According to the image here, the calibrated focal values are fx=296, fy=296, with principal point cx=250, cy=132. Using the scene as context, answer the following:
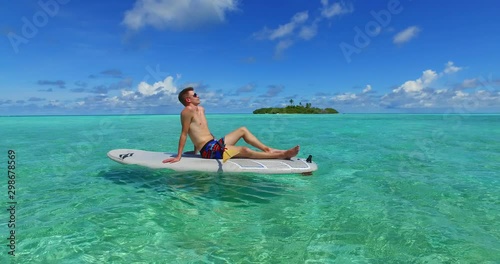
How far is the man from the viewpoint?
7.79 meters

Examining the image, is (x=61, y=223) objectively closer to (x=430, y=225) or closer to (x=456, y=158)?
(x=430, y=225)

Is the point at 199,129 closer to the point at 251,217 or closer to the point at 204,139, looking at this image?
the point at 204,139

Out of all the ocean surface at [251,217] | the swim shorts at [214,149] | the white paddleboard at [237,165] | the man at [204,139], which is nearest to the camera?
the ocean surface at [251,217]

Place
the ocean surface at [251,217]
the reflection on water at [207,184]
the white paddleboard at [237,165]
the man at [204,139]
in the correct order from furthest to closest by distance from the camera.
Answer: the man at [204,139]
the white paddleboard at [237,165]
the reflection on water at [207,184]
the ocean surface at [251,217]

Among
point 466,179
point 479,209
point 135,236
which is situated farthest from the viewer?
point 466,179

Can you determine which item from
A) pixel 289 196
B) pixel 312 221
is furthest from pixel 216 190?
pixel 312 221

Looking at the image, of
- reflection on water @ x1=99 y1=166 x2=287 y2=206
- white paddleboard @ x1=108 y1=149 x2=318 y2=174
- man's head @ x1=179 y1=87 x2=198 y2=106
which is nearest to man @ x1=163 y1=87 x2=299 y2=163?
man's head @ x1=179 y1=87 x2=198 y2=106

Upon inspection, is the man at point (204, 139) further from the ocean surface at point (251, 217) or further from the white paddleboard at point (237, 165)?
Result: the ocean surface at point (251, 217)

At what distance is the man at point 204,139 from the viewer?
7.79m

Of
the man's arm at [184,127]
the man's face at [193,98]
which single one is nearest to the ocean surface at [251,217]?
the man's arm at [184,127]

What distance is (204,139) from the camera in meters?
8.08

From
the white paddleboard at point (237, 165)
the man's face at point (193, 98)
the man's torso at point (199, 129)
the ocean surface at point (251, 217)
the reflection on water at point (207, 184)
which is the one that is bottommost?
the ocean surface at point (251, 217)

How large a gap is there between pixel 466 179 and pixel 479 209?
2887 mm

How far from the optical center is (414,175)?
879 centimetres
